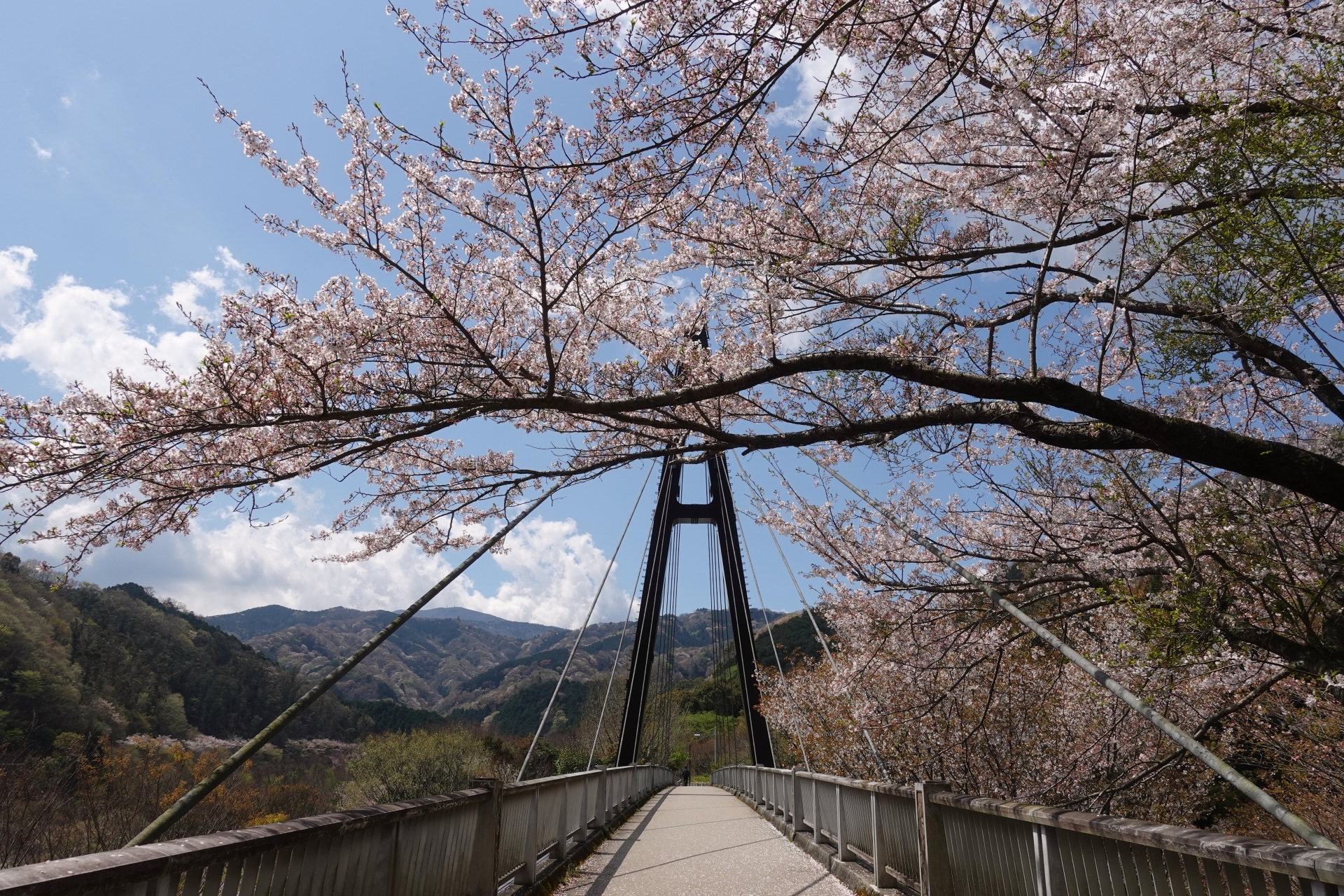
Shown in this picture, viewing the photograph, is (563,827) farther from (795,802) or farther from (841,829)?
(795,802)

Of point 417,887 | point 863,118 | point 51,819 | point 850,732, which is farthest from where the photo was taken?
point 51,819

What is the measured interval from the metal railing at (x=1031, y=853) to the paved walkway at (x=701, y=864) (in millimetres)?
380

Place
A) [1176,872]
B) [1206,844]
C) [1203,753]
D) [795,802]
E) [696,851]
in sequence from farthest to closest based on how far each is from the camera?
[795,802]
[696,851]
[1203,753]
[1176,872]
[1206,844]

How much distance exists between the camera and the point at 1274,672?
16.7 ft

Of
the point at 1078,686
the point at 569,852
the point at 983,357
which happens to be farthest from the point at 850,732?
the point at 983,357

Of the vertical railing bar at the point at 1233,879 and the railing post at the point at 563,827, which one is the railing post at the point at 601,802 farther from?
the vertical railing bar at the point at 1233,879

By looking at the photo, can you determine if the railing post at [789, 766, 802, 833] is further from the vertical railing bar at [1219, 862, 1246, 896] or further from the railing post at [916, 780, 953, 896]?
the vertical railing bar at [1219, 862, 1246, 896]

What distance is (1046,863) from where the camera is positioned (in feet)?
9.18

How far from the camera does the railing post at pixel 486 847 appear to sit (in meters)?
4.11

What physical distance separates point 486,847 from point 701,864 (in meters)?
3.06

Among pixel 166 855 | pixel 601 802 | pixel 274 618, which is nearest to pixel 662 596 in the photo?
pixel 601 802

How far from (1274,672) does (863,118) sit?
191 inches

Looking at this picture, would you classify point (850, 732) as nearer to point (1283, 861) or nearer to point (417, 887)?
point (417, 887)

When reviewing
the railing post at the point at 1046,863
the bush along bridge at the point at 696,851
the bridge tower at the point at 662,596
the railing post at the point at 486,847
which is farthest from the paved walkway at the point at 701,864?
the bridge tower at the point at 662,596
